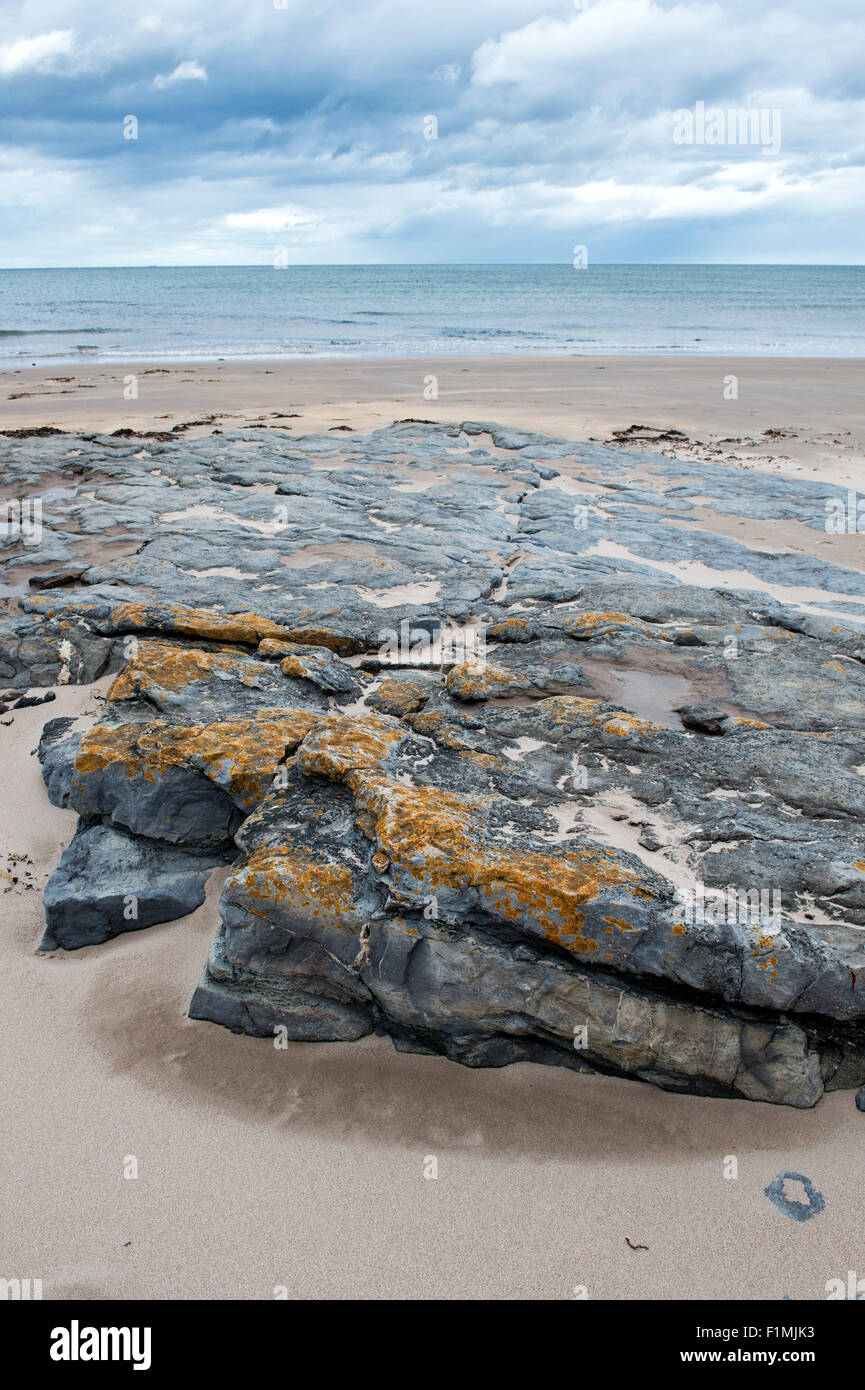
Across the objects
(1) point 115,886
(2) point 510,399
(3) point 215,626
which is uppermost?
(2) point 510,399

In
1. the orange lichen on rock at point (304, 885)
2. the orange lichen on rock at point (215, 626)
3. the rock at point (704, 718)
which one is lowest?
the orange lichen on rock at point (304, 885)

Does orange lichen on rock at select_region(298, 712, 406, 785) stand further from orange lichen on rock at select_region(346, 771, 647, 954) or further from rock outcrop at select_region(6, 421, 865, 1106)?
orange lichen on rock at select_region(346, 771, 647, 954)

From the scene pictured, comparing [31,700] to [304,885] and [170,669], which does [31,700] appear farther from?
[304,885]

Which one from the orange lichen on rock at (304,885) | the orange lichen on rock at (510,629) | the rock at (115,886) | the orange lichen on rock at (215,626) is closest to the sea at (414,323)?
the orange lichen on rock at (215,626)

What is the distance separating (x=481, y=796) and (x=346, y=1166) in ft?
5.84

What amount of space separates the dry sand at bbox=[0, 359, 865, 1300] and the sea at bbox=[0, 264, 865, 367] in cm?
3434

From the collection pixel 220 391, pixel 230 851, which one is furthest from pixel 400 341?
pixel 230 851

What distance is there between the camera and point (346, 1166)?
3.38m

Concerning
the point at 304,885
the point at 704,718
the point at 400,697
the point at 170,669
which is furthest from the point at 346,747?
the point at 704,718

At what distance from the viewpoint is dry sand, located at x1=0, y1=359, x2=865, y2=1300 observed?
10.0 ft

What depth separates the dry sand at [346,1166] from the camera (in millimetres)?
3062

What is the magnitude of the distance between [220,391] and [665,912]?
23042 mm

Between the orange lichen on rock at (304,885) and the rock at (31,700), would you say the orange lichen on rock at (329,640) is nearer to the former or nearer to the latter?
the rock at (31,700)

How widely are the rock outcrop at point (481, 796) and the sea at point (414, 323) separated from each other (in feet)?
102
